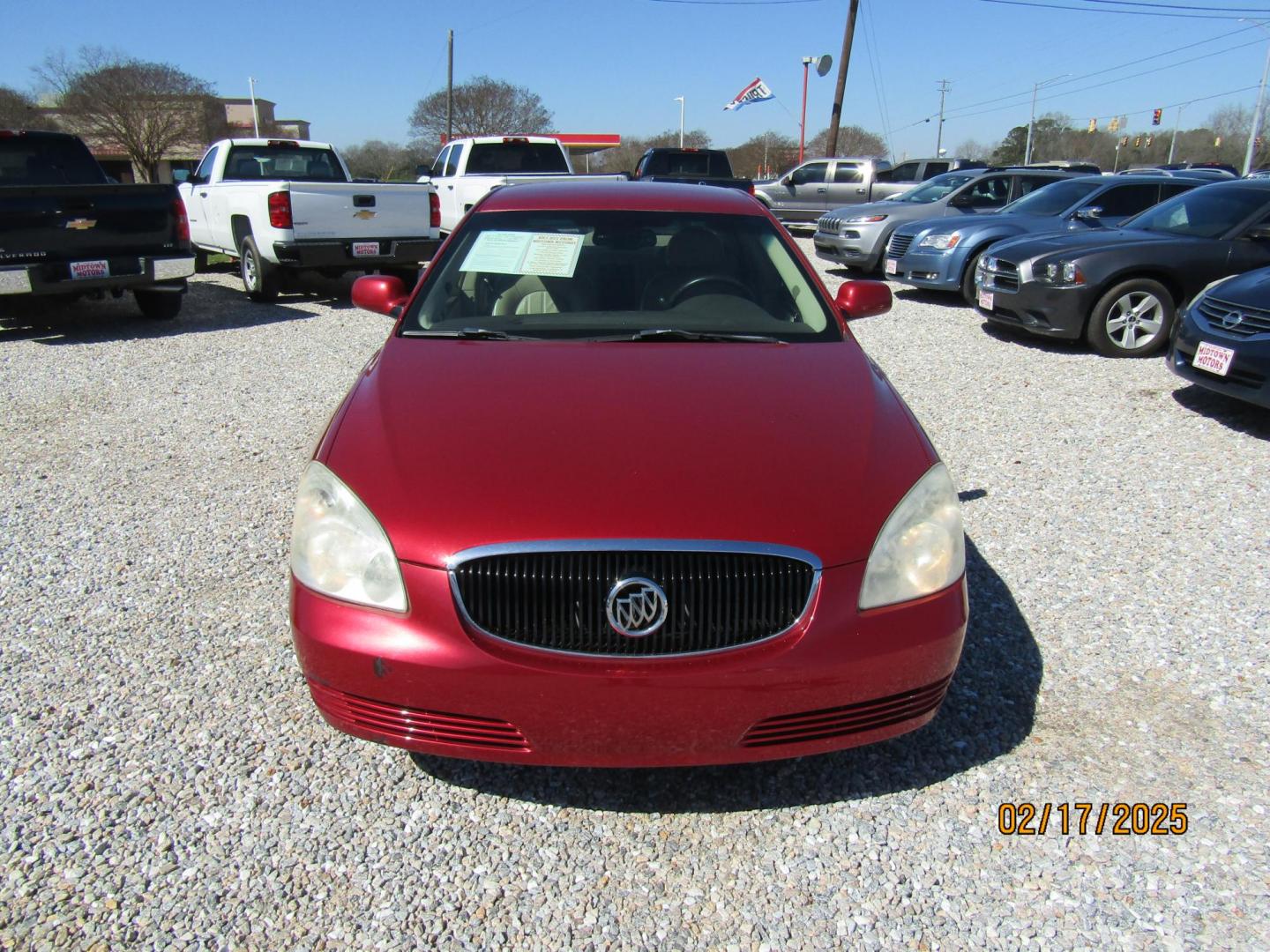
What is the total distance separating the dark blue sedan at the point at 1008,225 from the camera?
34.3 ft

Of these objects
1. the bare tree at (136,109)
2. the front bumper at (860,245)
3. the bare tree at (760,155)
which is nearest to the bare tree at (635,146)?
the bare tree at (760,155)

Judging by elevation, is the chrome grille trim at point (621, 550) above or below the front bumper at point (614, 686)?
above

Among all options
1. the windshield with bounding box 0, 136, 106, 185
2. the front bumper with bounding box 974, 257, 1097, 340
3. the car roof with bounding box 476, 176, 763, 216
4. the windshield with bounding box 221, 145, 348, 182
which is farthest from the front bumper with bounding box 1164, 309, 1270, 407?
the windshield with bounding box 221, 145, 348, 182

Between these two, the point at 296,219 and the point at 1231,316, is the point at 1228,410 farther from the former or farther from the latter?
the point at 296,219

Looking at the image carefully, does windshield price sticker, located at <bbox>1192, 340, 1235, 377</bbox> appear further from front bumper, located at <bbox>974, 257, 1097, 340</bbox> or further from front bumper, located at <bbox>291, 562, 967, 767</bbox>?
front bumper, located at <bbox>291, 562, 967, 767</bbox>

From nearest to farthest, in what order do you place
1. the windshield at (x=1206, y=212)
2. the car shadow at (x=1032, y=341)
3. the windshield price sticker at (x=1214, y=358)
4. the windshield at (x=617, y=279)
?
the windshield at (x=617, y=279) → the windshield price sticker at (x=1214, y=358) → the windshield at (x=1206, y=212) → the car shadow at (x=1032, y=341)

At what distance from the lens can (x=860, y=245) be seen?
12.7 metres

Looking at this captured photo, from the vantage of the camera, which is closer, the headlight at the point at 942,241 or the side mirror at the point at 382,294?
the side mirror at the point at 382,294

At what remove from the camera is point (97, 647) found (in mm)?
3141

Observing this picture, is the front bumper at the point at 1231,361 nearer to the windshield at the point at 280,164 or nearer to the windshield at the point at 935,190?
the windshield at the point at 935,190

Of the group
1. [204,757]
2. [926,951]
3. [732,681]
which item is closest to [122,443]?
[204,757]

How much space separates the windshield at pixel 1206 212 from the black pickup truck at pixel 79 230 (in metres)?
9.51

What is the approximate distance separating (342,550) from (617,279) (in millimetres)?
1691

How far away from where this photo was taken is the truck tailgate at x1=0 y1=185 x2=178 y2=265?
7.69 m
